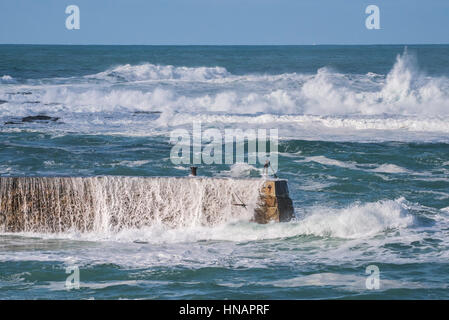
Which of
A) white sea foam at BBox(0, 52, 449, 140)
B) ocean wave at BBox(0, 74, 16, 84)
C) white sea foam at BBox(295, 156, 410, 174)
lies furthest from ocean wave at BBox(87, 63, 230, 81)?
white sea foam at BBox(295, 156, 410, 174)

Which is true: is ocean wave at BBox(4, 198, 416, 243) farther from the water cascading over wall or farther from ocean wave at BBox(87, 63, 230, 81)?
ocean wave at BBox(87, 63, 230, 81)

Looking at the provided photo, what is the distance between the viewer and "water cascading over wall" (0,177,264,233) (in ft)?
42.0

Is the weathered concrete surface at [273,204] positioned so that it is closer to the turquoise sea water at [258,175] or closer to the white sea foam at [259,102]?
the turquoise sea water at [258,175]

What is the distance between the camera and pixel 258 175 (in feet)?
58.7

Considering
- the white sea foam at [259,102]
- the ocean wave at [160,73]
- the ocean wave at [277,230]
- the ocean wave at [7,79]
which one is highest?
the ocean wave at [160,73]

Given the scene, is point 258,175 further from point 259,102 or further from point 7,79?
point 7,79

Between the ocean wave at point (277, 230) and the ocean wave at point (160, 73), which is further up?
the ocean wave at point (160, 73)

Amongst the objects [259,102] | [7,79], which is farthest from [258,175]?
[7,79]

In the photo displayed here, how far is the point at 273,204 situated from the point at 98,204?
273 cm

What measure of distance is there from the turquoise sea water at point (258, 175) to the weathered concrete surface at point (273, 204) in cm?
16

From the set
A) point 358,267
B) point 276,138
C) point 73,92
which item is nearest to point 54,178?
point 358,267

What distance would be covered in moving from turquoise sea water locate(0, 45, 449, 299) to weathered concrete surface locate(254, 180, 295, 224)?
16cm

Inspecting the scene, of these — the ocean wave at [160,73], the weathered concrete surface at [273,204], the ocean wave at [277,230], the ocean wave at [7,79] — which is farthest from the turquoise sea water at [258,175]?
the ocean wave at [160,73]

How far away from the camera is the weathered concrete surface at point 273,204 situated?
12281mm
